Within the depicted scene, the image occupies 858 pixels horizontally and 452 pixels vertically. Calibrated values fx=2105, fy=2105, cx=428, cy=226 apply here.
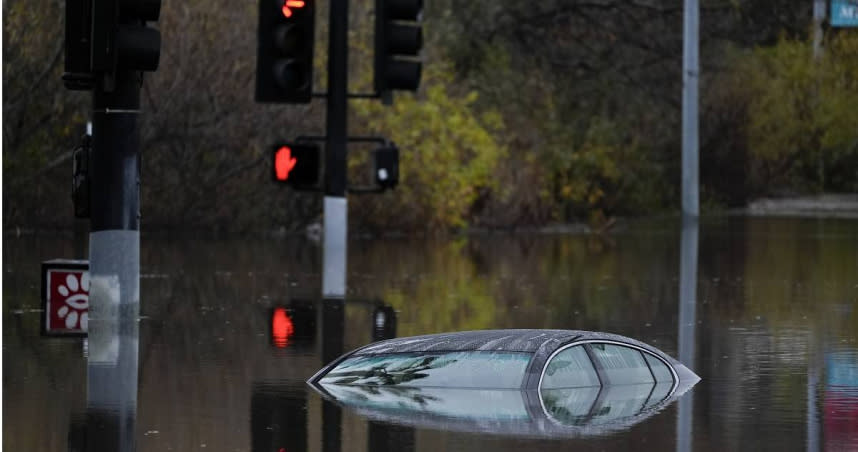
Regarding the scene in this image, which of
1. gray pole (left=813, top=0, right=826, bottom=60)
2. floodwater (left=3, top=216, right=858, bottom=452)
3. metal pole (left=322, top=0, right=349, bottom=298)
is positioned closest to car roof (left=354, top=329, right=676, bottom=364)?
floodwater (left=3, top=216, right=858, bottom=452)

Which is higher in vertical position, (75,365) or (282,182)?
(282,182)

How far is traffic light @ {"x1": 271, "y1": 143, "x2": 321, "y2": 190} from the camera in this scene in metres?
21.6

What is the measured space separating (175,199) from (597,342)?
26796 millimetres

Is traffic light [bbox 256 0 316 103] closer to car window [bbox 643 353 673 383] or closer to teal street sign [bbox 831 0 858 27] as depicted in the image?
car window [bbox 643 353 673 383]

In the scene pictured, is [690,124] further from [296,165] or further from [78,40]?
[78,40]

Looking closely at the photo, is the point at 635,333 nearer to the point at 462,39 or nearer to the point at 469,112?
the point at 469,112

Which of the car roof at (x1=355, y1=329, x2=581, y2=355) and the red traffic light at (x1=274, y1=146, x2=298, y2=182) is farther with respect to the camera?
the red traffic light at (x1=274, y1=146, x2=298, y2=182)

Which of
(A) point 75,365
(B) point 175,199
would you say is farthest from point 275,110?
(A) point 75,365

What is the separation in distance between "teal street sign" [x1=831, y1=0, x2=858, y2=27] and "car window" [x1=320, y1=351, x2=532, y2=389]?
46375 millimetres

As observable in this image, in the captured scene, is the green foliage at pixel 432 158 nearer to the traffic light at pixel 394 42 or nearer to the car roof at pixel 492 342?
the traffic light at pixel 394 42

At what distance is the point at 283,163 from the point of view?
21.7m

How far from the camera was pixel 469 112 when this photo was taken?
45125 millimetres

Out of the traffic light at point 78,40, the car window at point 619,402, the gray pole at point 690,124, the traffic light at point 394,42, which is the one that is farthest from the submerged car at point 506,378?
the gray pole at point 690,124

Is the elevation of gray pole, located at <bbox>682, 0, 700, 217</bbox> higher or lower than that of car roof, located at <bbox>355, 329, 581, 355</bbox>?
higher
